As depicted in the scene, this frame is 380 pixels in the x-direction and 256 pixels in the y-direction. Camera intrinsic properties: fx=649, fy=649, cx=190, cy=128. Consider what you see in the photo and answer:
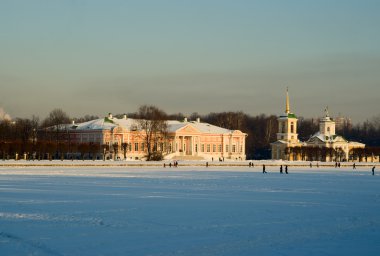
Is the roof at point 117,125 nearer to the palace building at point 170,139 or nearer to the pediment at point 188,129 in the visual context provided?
the palace building at point 170,139

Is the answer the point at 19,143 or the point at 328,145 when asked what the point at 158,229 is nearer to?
the point at 19,143

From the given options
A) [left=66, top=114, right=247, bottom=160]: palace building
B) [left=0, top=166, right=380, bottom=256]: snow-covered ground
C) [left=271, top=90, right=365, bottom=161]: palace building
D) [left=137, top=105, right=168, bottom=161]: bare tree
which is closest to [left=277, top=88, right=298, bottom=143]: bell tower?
[left=271, top=90, right=365, bottom=161]: palace building

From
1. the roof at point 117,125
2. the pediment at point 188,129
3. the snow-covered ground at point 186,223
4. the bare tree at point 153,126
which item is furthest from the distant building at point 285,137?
the snow-covered ground at point 186,223

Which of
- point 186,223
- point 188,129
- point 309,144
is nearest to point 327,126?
point 309,144

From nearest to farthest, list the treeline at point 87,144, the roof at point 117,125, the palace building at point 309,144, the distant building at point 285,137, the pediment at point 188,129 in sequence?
the treeline at point 87,144 < the roof at point 117,125 < the pediment at point 188,129 < the palace building at point 309,144 < the distant building at point 285,137

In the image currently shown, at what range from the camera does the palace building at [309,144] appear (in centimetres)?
9889

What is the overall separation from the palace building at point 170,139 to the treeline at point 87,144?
2.44 meters

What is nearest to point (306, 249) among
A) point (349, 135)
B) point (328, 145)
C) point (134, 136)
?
point (134, 136)

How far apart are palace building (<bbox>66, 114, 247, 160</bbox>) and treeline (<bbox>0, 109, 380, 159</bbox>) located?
8.00ft

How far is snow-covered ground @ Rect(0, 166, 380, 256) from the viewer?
12992 mm

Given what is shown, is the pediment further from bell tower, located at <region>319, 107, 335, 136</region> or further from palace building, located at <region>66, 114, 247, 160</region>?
bell tower, located at <region>319, 107, 335, 136</region>

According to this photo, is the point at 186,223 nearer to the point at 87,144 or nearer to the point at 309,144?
the point at 87,144

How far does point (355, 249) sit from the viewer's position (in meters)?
Answer: 13.0

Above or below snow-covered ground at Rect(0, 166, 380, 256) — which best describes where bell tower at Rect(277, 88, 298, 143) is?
above
